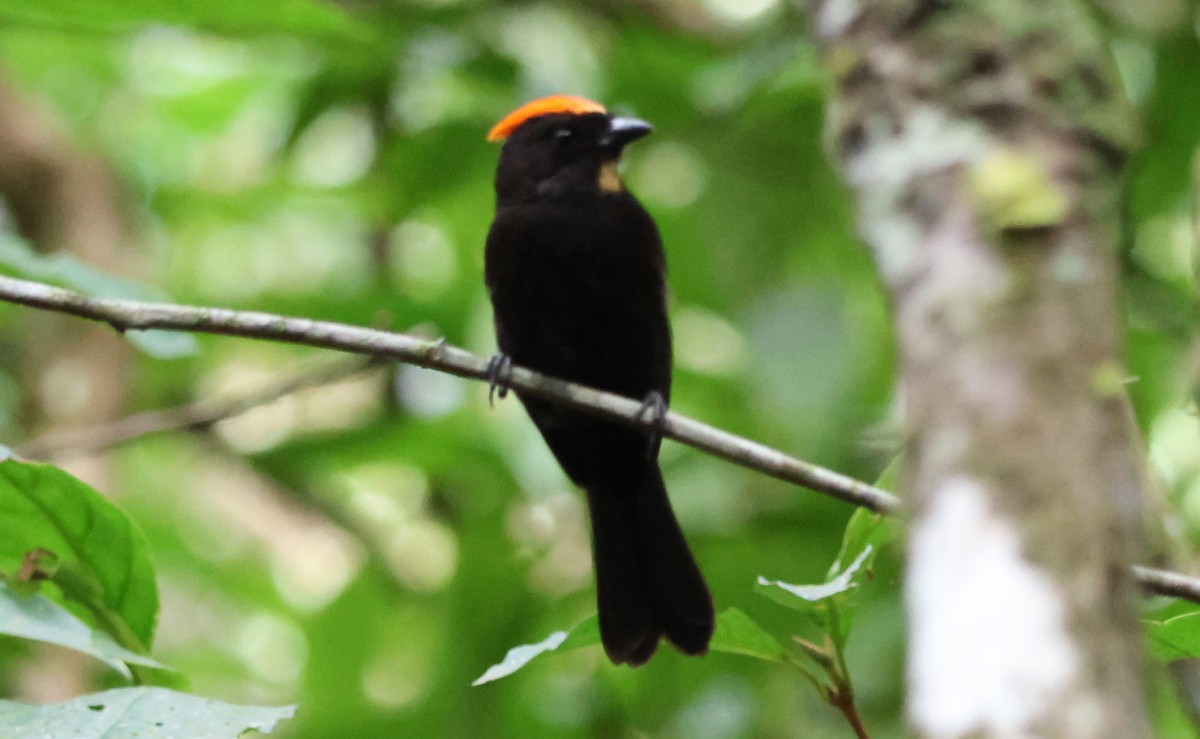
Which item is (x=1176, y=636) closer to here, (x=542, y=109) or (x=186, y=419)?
A: (x=186, y=419)

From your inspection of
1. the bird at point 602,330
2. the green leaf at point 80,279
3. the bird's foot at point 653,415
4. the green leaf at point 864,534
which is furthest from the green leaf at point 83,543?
the bird at point 602,330

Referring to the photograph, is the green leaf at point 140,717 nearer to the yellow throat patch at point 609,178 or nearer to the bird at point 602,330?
the bird at point 602,330

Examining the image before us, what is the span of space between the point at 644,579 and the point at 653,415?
490 millimetres

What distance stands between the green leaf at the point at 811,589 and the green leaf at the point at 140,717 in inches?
25.0

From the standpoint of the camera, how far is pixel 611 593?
3.04 metres

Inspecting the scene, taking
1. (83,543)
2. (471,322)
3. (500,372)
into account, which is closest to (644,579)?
(500,372)

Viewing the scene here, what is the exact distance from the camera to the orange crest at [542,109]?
351 cm

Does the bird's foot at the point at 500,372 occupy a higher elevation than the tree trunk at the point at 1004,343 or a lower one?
lower

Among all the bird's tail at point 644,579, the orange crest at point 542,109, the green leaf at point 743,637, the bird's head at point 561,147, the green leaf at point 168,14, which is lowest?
the bird's tail at point 644,579

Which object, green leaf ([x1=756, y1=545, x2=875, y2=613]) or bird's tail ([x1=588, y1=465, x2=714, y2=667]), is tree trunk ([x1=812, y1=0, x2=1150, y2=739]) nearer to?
green leaf ([x1=756, y1=545, x2=875, y2=613])

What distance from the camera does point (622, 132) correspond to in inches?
132

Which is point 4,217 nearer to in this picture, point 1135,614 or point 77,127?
point 77,127

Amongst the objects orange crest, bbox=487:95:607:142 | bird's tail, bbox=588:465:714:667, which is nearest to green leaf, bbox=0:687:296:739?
bird's tail, bbox=588:465:714:667

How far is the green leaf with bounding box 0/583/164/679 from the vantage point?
1827 mm
